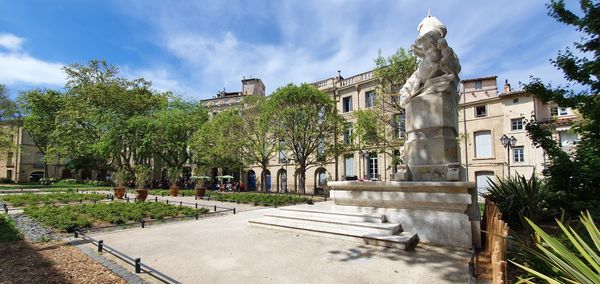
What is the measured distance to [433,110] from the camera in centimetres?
700

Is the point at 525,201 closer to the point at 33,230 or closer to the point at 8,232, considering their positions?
the point at 33,230

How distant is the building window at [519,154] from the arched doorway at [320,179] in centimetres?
1605

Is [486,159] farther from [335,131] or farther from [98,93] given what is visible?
[98,93]

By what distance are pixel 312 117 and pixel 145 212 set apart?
15.2 m

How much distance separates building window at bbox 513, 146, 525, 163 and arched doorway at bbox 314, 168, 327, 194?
52.7ft

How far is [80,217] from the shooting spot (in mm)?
9328

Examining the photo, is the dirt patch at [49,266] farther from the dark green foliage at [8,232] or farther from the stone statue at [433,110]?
the stone statue at [433,110]

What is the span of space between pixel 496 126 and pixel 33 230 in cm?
2828

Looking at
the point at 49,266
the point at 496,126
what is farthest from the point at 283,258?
the point at 496,126

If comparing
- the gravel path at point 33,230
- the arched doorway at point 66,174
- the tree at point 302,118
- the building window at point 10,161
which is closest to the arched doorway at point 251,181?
the tree at point 302,118

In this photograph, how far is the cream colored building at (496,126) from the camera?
887 inches

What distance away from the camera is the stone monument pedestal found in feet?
18.4

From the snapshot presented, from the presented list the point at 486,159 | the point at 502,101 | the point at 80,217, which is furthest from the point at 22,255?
the point at 502,101

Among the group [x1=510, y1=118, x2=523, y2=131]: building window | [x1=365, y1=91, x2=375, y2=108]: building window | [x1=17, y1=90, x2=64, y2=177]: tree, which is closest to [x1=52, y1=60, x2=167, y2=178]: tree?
[x1=17, y1=90, x2=64, y2=177]: tree
